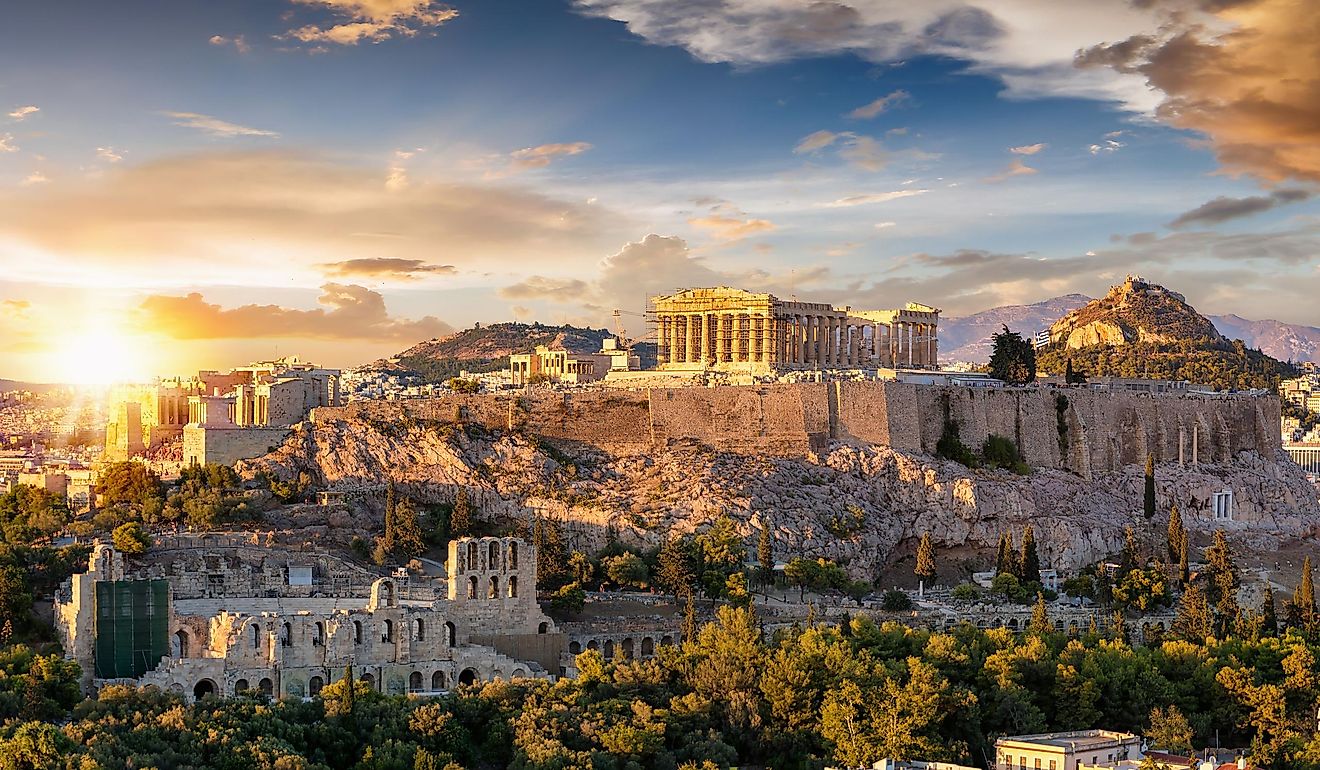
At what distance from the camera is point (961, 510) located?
54.1 meters

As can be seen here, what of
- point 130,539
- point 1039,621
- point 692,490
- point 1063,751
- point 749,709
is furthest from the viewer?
point 692,490

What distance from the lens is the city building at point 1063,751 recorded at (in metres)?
30.6

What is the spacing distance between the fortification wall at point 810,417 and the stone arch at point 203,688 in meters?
21.1

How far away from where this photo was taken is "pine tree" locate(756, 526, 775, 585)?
A: 149 feet

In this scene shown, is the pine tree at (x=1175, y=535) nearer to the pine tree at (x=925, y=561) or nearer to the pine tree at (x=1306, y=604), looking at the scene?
the pine tree at (x=1306, y=604)

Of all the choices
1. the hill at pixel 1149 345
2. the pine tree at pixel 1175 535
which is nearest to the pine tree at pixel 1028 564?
the pine tree at pixel 1175 535

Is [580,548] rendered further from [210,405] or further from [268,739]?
[268,739]

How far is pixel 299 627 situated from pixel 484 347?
262 feet

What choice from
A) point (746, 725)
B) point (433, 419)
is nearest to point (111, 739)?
point (746, 725)

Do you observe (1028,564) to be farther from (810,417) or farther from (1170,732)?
(1170,732)

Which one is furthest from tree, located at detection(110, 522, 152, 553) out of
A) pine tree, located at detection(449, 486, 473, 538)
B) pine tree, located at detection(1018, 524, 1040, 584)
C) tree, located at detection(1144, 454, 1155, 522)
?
tree, located at detection(1144, 454, 1155, 522)

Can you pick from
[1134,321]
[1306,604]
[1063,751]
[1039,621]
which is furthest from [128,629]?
[1134,321]

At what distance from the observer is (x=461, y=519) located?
47.2 meters

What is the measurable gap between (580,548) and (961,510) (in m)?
13.6
